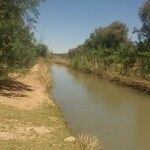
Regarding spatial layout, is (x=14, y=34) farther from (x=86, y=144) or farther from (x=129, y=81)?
(x=129, y=81)

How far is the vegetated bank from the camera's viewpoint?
41406 mm

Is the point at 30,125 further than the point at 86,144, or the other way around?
the point at 30,125

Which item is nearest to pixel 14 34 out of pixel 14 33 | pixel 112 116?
pixel 14 33

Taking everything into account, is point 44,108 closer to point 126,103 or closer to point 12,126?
point 12,126

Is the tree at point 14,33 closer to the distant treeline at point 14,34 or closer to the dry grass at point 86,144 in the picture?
the distant treeline at point 14,34

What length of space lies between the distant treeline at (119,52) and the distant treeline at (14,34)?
15529 millimetres

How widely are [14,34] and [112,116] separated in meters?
8.07

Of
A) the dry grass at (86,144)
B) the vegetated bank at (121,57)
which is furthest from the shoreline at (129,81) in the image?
the dry grass at (86,144)

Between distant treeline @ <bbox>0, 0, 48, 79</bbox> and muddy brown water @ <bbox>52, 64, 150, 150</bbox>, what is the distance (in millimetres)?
4270

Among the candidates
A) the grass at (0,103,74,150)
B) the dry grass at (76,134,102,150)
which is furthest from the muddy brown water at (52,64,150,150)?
the dry grass at (76,134,102,150)

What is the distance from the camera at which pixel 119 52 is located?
165 feet

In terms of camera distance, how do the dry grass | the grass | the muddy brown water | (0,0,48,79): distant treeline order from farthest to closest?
1. (0,0,48,79): distant treeline
2. the muddy brown water
3. the dry grass
4. the grass

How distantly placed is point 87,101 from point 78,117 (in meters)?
7.55

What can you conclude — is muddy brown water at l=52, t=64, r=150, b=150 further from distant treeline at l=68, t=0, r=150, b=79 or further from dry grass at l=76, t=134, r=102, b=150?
distant treeline at l=68, t=0, r=150, b=79
